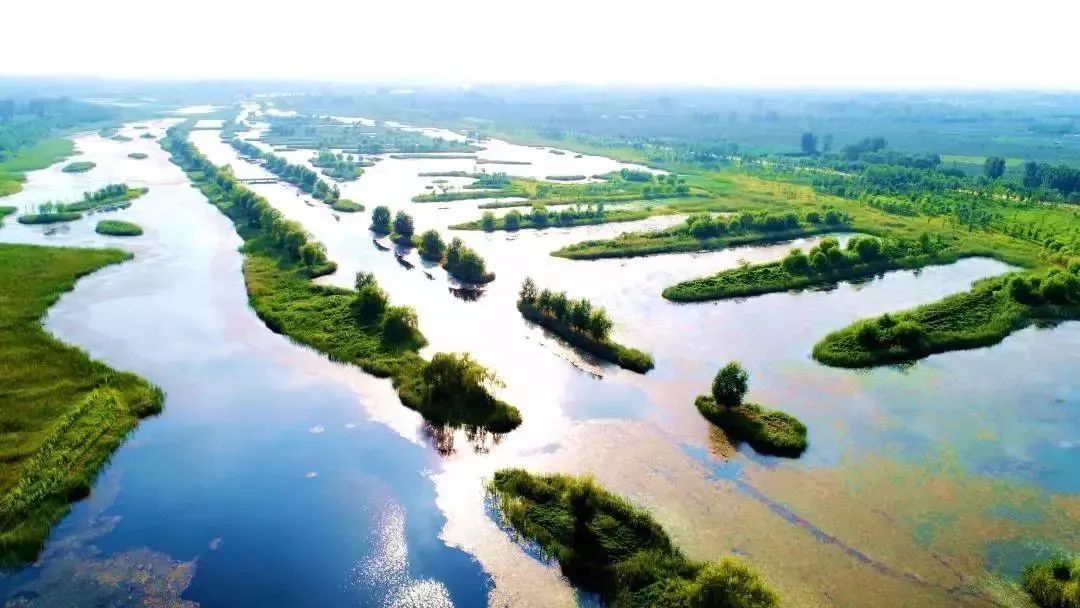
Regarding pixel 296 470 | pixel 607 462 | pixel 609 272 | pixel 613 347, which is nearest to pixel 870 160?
pixel 609 272

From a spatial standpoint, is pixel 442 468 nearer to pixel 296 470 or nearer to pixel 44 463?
pixel 296 470

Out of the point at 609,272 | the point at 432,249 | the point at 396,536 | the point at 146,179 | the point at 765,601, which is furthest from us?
the point at 146,179

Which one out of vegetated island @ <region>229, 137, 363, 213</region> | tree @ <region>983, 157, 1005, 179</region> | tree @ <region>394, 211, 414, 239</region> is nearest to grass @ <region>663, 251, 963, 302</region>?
tree @ <region>394, 211, 414, 239</region>

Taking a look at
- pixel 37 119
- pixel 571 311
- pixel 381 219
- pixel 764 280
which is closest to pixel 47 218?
pixel 381 219

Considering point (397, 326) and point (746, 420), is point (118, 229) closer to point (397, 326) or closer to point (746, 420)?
point (397, 326)

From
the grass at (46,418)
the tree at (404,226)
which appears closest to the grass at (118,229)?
the grass at (46,418)

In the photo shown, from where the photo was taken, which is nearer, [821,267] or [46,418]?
[46,418]

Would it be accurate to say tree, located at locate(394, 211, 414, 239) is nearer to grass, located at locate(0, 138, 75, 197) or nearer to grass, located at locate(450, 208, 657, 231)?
grass, located at locate(450, 208, 657, 231)
